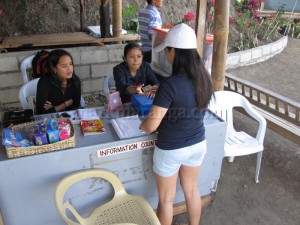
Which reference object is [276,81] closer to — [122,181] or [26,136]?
[122,181]

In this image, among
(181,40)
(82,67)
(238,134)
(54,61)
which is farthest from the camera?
(82,67)

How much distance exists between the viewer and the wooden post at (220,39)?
9.47ft

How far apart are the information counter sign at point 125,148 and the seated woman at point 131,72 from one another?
0.70 metres

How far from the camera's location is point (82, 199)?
83.1 inches

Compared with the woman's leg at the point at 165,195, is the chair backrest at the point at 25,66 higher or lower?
higher

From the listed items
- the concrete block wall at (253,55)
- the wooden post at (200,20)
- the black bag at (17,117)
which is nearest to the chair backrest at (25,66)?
the black bag at (17,117)

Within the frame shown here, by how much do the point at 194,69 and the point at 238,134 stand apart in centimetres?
162

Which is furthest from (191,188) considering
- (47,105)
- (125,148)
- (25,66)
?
(25,66)

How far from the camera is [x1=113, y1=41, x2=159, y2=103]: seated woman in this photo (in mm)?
2838

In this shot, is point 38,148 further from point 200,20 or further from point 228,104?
point 228,104

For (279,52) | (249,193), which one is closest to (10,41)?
(249,193)

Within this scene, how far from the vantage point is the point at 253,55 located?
23.2 feet

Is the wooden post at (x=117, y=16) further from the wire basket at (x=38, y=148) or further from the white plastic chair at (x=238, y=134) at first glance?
the wire basket at (x=38, y=148)

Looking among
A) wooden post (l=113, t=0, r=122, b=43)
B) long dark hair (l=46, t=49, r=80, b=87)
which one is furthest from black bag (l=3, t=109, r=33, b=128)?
wooden post (l=113, t=0, r=122, b=43)
